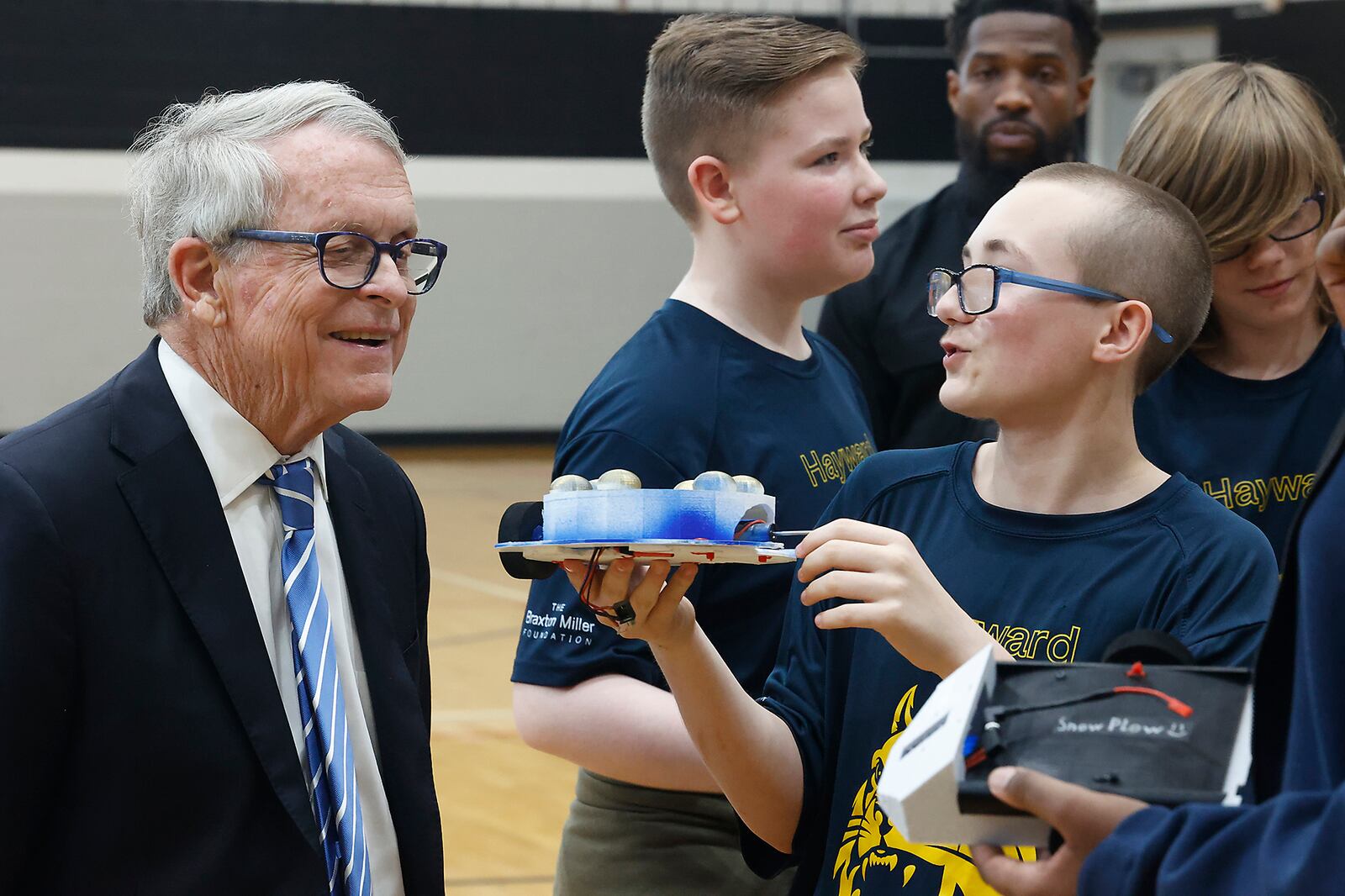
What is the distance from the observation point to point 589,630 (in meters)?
2.13

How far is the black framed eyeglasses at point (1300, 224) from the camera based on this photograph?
2.32 metres

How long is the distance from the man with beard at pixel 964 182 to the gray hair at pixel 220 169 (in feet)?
4.98

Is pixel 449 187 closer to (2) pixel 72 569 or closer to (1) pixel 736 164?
(1) pixel 736 164

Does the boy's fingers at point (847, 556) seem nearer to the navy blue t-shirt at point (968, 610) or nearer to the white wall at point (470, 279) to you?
the navy blue t-shirt at point (968, 610)

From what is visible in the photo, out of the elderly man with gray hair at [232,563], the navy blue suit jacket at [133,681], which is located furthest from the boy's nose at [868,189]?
the navy blue suit jacket at [133,681]

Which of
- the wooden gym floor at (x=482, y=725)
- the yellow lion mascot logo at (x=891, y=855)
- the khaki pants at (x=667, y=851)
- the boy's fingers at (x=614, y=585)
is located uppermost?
the boy's fingers at (x=614, y=585)

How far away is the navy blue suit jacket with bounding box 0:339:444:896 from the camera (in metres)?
1.55

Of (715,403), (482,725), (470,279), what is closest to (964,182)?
(715,403)

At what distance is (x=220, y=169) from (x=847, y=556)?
0.88 meters

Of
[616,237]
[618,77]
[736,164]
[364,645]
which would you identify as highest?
[736,164]

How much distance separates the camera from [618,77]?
11.4m

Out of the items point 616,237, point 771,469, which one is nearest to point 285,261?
point 771,469

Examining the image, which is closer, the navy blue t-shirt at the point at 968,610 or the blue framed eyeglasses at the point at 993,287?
the navy blue t-shirt at the point at 968,610

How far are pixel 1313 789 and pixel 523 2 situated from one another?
1134 centimetres
